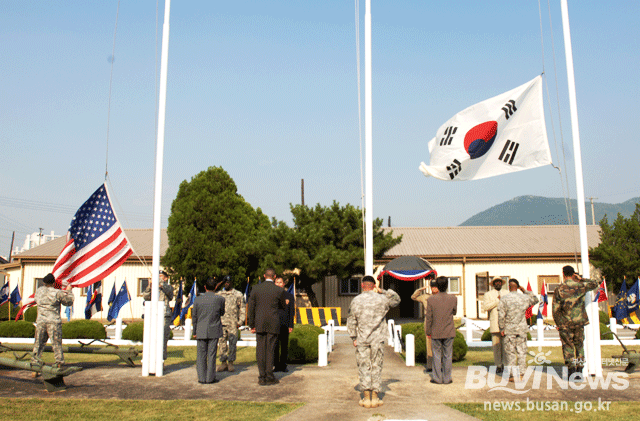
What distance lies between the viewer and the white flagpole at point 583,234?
354 inches

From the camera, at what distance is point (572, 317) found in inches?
354

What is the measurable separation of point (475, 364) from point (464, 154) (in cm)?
431

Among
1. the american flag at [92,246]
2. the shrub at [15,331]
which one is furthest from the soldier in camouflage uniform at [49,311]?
the shrub at [15,331]

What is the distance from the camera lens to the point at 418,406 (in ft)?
24.1

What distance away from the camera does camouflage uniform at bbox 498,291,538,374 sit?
911 centimetres

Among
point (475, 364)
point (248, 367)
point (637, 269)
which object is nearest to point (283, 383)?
point (248, 367)

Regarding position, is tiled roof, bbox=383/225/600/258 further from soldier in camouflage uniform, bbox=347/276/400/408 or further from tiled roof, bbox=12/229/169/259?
soldier in camouflage uniform, bbox=347/276/400/408

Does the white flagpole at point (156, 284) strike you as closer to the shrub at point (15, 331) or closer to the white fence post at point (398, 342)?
the white fence post at point (398, 342)

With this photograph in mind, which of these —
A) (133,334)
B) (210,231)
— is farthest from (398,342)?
(210,231)

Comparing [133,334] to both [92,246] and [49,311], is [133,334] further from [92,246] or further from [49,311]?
[92,246]

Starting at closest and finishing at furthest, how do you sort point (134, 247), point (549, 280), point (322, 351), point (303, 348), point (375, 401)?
1. point (375, 401)
2. point (322, 351)
3. point (303, 348)
4. point (549, 280)
5. point (134, 247)

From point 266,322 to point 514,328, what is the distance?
418cm

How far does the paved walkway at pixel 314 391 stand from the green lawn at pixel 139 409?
0.33m

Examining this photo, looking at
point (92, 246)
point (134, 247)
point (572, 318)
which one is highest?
point (134, 247)
